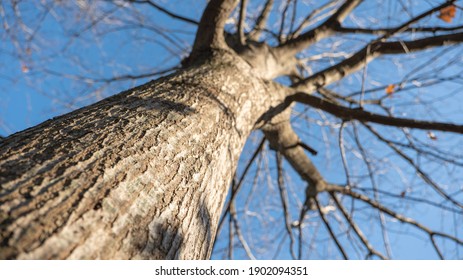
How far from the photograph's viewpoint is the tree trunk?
2.08ft

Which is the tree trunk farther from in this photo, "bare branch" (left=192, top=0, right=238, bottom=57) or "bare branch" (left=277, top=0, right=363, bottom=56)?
"bare branch" (left=277, top=0, right=363, bottom=56)

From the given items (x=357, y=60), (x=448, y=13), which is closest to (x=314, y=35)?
(x=357, y=60)

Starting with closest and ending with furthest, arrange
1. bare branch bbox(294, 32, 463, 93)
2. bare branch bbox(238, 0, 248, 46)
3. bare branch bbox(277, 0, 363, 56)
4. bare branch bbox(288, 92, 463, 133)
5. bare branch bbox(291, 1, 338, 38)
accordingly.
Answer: bare branch bbox(288, 92, 463, 133), bare branch bbox(238, 0, 248, 46), bare branch bbox(294, 32, 463, 93), bare branch bbox(277, 0, 363, 56), bare branch bbox(291, 1, 338, 38)

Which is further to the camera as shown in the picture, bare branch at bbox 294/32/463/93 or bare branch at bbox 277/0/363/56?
bare branch at bbox 277/0/363/56

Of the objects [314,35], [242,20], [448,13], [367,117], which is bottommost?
[367,117]

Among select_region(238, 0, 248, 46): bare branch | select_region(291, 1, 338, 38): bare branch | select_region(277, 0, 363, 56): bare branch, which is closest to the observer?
select_region(238, 0, 248, 46): bare branch

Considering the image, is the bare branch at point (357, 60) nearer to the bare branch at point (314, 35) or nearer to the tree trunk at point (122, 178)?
the bare branch at point (314, 35)

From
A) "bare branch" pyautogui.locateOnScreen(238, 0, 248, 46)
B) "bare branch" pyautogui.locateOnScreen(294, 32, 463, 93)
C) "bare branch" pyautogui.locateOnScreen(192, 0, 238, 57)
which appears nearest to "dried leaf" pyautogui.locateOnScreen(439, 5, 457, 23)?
"bare branch" pyautogui.locateOnScreen(294, 32, 463, 93)

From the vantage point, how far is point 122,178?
827mm

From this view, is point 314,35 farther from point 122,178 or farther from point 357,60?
point 122,178
